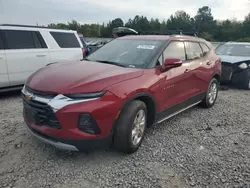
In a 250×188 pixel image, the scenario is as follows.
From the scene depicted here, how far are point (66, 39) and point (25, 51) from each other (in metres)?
1.43

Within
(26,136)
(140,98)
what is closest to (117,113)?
(140,98)

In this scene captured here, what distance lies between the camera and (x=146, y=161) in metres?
3.13

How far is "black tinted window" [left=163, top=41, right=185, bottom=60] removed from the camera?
12.7ft

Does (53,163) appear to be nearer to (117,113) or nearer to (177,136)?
(117,113)

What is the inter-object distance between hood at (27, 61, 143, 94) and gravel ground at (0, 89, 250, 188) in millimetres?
962

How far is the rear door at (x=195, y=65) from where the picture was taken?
4512mm

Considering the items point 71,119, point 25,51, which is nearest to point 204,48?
point 71,119

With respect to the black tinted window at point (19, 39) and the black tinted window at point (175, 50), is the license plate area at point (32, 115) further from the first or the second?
the black tinted window at point (19, 39)

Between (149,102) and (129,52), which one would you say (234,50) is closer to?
(129,52)

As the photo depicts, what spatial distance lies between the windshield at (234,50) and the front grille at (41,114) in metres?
7.66

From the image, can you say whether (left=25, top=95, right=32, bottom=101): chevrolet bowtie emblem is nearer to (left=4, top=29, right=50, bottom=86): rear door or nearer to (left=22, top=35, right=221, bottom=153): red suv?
(left=22, top=35, right=221, bottom=153): red suv

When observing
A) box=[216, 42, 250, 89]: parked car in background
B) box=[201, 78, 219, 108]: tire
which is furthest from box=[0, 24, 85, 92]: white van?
box=[216, 42, 250, 89]: parked car in background

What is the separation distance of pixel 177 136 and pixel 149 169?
3.83ft

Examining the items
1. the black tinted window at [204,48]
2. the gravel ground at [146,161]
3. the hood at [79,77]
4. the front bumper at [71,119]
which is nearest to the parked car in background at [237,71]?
the black tinted window at [204,48]
